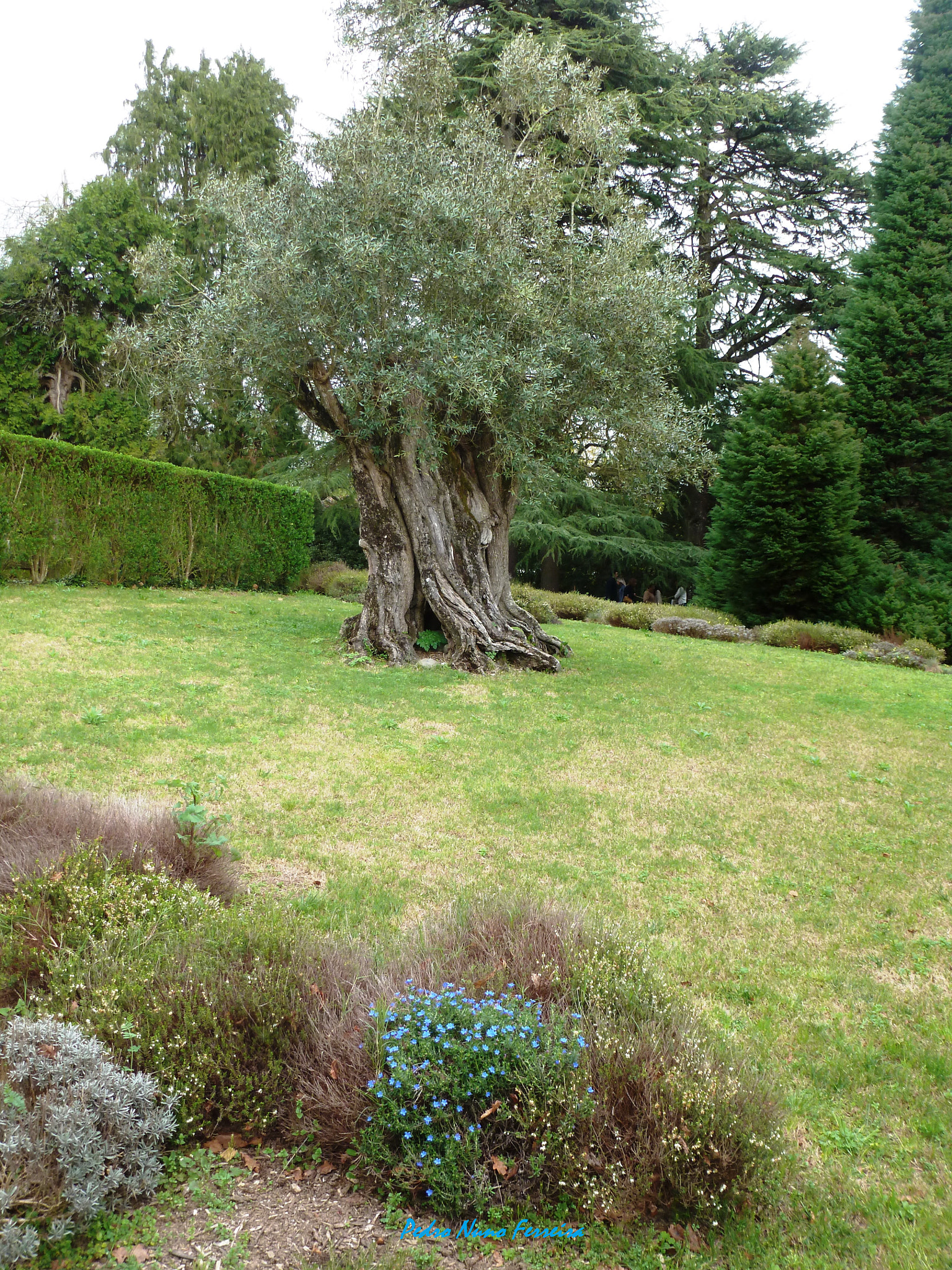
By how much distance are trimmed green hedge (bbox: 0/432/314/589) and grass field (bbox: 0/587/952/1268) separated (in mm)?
4260

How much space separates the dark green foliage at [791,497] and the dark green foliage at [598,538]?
395 centimetres

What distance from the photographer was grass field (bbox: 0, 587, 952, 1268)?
10.6 feet

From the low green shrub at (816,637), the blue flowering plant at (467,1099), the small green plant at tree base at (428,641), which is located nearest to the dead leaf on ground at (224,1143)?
the blue flowering plant at (467,1099)

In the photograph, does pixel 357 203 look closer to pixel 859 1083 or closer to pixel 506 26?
pixel 859 1083

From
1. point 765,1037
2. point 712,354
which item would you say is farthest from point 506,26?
point 765,1037

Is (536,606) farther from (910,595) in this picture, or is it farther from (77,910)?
(77,910)

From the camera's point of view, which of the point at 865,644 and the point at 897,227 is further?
the point at 897,227

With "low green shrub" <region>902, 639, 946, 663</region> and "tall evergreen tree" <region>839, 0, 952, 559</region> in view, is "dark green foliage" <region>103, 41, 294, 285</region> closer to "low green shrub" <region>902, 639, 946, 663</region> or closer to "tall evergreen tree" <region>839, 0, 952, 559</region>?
"tall evergreen tree" <region>839, 0, 952, 559</region>

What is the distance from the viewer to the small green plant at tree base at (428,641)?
44.1 ft

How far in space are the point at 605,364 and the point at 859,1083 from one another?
11.0m

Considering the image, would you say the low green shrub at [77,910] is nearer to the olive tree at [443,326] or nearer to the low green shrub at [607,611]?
the olive tree at [443,326]

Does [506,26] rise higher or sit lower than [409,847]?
higher

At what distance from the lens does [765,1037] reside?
3.72m

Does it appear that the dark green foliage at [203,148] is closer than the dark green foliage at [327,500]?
No
